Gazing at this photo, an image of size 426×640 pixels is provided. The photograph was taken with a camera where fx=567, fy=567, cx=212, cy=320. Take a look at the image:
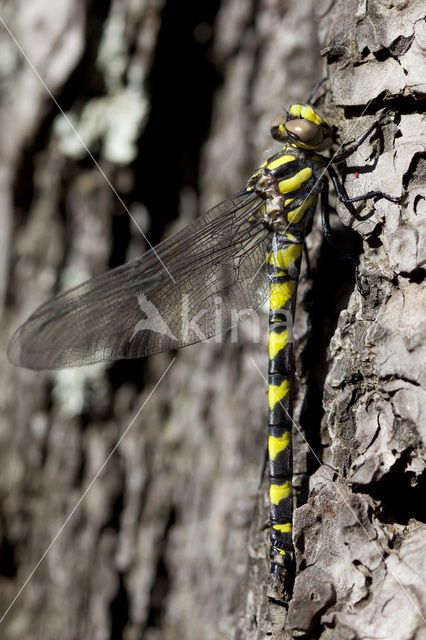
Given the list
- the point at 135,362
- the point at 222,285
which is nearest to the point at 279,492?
the point at 222,285

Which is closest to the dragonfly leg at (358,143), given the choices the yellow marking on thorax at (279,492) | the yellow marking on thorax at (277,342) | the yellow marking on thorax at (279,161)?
the yellow marking on thorax at (279,161)

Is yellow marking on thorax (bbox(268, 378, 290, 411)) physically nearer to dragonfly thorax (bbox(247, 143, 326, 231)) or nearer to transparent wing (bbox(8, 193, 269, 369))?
transparent wing (bbox(8, 193, 269, 369))

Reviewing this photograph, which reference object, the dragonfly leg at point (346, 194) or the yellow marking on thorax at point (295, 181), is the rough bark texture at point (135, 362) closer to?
the yellow marking on thorax at point (295, 181)

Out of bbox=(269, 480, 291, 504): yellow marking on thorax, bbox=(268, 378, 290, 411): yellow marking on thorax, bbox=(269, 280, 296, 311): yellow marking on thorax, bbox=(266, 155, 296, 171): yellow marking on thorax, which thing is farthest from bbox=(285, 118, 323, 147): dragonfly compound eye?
bbox=(269, 480, 291, 504): yellow marking on thorax

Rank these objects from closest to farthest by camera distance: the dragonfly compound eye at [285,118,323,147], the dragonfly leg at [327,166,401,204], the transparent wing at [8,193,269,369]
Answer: the dragonfly leg at [327,166,401,204] < the dragonfly compound eye at [285,118,323,147] < the transparent wing at [8,193,269,369]

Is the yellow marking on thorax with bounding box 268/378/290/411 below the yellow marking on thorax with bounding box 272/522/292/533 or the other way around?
the other way around
